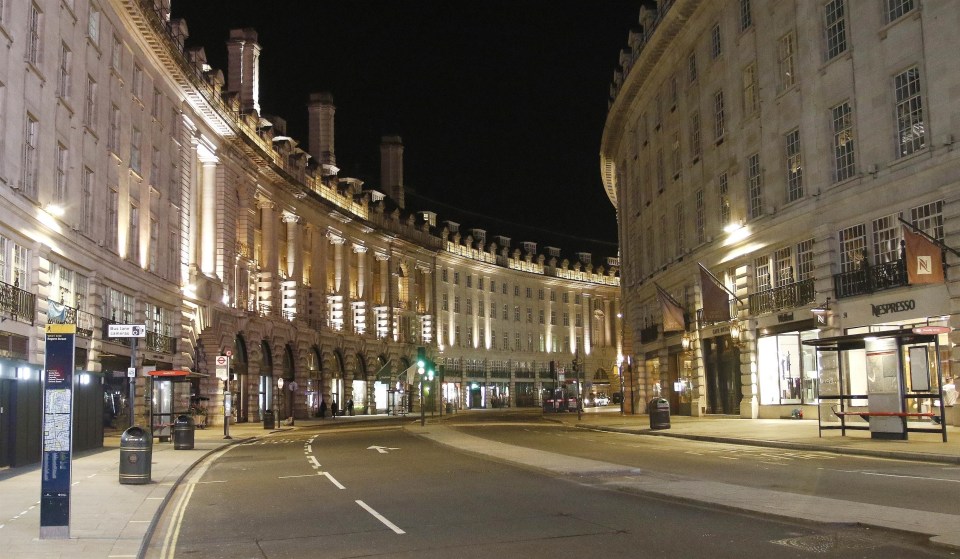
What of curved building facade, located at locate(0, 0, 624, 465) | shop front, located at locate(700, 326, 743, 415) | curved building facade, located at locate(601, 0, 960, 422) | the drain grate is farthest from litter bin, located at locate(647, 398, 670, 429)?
the drain grate

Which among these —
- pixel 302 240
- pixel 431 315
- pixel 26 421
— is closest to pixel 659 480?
pixel 26 421

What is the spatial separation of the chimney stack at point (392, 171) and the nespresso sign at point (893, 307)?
7307cm

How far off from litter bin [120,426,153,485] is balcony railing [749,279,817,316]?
86.4 ft

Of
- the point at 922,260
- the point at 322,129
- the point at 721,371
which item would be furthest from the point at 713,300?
the point at 322,129

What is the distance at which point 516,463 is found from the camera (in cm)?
2262

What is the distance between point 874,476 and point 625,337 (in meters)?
54.0

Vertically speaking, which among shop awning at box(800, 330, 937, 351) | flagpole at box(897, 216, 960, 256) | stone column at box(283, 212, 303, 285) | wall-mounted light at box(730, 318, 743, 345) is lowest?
shop awning at box(800, 330, 937, 351)

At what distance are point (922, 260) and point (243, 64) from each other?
1978 inches

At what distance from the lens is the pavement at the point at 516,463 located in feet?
37.8

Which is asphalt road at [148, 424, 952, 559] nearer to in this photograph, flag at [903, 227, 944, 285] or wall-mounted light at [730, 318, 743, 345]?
flag at [903, 227, 944, 285]

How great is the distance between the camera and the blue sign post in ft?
38.3

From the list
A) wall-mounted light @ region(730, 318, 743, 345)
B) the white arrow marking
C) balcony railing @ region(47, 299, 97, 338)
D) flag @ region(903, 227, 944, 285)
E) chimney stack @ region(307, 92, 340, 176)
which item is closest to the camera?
flag @ region(903, 227, 944, 285)

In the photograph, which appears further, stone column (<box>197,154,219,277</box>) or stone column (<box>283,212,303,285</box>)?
stone column (<box>283,212,303,285</box>)

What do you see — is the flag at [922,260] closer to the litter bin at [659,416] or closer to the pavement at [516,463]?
the pavement at [516,463]
